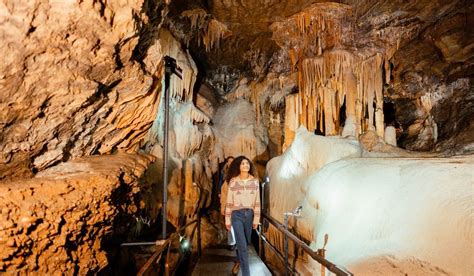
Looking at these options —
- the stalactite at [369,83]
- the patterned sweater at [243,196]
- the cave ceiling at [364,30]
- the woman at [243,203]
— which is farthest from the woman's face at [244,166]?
the stalactite at [369,83]

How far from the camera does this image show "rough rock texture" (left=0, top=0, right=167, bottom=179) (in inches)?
87.4

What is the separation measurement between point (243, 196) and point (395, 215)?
172 cm

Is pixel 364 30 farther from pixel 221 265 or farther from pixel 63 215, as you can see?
pixel 63 215

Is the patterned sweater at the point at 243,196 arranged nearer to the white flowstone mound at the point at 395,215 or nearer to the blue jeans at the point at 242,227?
the blue jeans at the point at 242,227

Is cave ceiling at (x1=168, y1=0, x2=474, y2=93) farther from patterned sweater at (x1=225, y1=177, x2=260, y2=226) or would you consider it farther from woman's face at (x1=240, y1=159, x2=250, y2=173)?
patterned sweater at (x1=225, y1=177, x2=260, y2=226)

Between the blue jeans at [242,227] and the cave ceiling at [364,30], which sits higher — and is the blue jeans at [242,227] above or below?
below

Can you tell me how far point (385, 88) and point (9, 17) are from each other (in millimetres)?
13194

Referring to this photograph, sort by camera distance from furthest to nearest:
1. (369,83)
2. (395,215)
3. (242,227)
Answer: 1. (369,83)
2. (242,227)
3. (395,215)

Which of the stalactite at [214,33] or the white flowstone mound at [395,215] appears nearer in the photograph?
the white flowstone mound at [395,215]

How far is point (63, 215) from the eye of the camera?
2727mm

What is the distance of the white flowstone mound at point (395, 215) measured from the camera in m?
2.56

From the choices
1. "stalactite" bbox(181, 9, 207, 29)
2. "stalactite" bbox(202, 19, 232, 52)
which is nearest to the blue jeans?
"stalactite" bbox(181, 9, 207, 29)

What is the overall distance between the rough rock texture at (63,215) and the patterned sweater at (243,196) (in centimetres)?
121

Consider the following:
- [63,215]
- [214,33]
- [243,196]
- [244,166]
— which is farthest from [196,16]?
[63,215]
